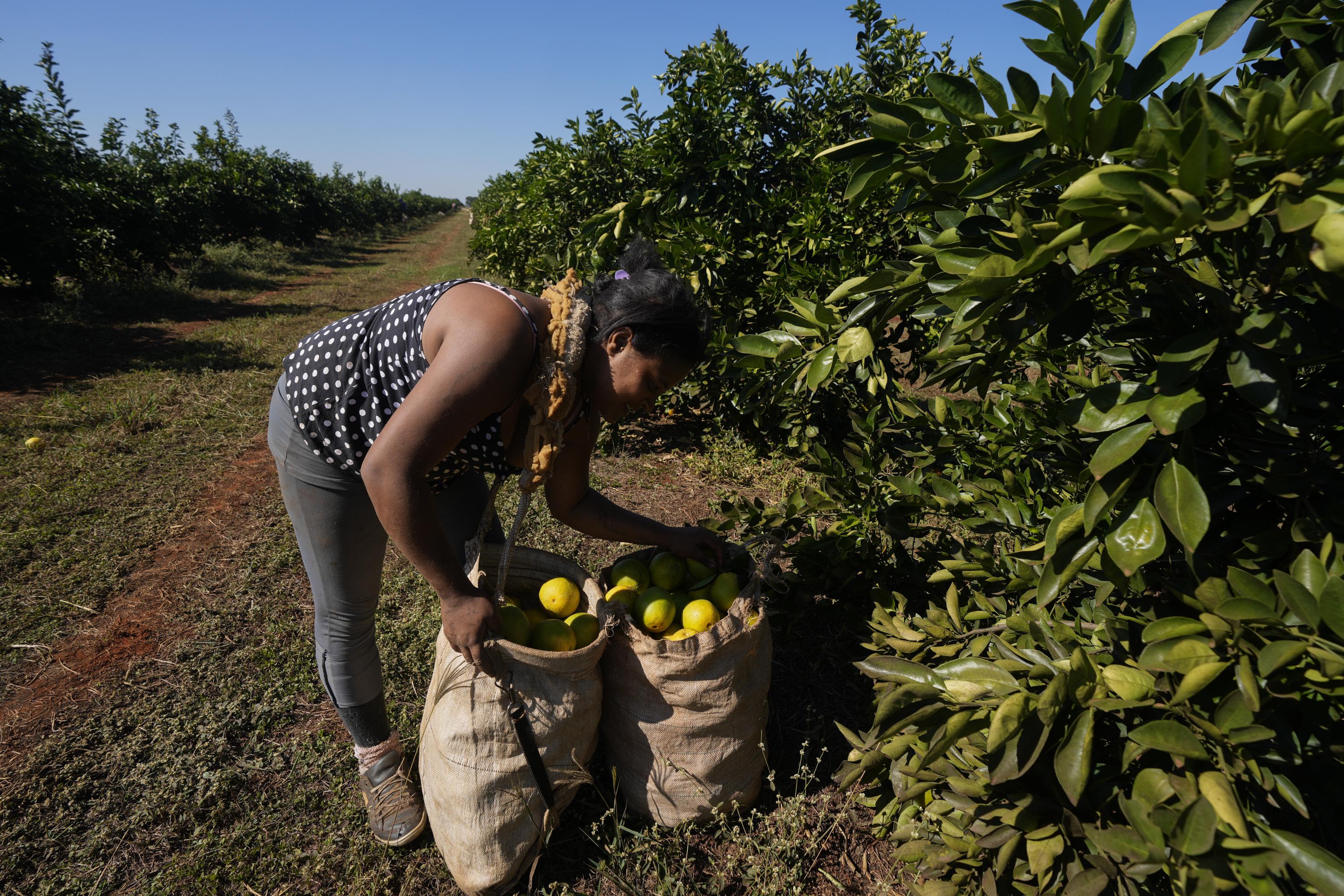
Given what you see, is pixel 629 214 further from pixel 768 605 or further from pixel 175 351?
pixel 175 351

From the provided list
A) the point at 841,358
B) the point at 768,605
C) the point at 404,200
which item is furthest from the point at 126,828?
the point at 404,200

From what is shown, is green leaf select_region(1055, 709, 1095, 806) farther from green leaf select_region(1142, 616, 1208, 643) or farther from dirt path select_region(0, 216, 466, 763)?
dirt path select_region(0, 216, 466, 763)

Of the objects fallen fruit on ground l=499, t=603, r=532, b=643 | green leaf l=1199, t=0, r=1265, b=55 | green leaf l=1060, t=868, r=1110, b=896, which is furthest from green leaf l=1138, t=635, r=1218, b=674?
fallen fruit on ground l=499, t=603, r=532, b=643

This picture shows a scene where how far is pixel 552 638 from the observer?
2105mm

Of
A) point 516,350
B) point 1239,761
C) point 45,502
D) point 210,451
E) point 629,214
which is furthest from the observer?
point 210,451

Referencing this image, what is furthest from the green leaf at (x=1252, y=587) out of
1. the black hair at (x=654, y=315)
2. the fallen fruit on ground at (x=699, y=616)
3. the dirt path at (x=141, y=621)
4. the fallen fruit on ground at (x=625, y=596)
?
the dirt path at (x=141, y=621)

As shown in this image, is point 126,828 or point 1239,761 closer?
point 1239,761

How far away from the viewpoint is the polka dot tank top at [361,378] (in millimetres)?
1897

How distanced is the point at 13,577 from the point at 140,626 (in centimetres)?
107

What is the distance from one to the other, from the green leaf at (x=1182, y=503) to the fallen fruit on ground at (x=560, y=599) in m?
1.68

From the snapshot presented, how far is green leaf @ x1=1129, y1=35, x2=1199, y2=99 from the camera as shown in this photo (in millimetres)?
1041

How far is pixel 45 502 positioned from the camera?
4.78m

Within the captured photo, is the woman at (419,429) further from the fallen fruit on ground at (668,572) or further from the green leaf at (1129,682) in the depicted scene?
the green leaf at (1129,682)

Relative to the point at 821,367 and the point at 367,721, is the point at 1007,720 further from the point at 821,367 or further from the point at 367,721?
the point at 367,721
